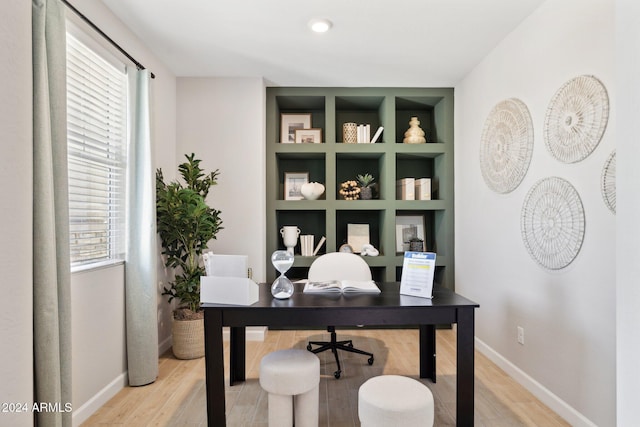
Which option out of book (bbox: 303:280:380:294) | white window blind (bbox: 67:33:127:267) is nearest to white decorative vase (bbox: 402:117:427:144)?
book (bbox: 303:280:380:294)

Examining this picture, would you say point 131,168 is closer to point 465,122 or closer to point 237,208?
point 237,208

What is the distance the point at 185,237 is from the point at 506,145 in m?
2.69

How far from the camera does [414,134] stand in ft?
13.3

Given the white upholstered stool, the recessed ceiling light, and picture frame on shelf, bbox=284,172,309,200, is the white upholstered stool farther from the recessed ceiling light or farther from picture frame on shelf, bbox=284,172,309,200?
picture frame on shelf, bbox=284,172,309,200

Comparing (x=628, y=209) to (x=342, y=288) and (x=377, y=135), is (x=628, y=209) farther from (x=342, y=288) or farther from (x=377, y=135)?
(x=377, y=135)

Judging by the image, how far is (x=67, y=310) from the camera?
182 cm

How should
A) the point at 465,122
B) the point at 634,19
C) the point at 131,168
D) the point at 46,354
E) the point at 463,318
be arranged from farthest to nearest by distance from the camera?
the point at 465,122 < the point at 131,168 < the point at 463,318 < the point at 46,354 < the point at 634,19

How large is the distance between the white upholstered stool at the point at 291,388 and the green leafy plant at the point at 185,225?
4.60ft

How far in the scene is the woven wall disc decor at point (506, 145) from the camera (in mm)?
2641

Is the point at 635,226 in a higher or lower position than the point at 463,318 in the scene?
higher

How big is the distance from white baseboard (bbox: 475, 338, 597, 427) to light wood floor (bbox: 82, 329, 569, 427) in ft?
0.14

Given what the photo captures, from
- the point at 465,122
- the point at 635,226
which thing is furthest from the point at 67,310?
the point at 465,122

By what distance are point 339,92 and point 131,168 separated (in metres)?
2.25
